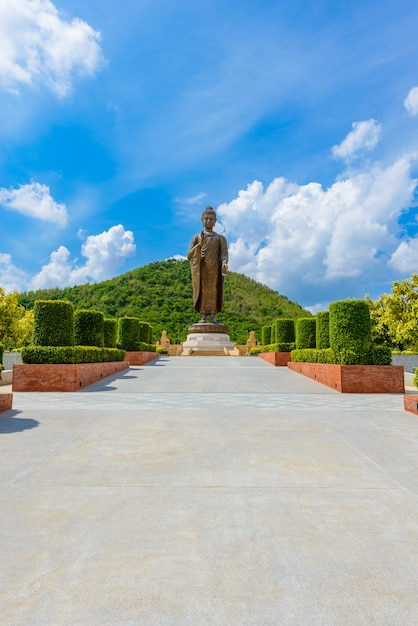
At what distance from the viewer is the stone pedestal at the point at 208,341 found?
95.0 ft

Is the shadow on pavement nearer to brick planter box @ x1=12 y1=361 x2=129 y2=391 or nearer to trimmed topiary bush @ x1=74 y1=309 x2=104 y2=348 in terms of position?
brick planter box @ x1=12 y1=361 x2=129 y2=391

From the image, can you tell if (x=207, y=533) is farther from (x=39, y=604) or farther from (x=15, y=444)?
(x=15, y=444)

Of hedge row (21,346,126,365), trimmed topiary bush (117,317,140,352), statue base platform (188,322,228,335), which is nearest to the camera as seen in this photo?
hedge row (21,346,126,365)

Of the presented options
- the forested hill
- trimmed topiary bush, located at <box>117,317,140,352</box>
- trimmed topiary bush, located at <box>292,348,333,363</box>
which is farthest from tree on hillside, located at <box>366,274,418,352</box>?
the forested hill

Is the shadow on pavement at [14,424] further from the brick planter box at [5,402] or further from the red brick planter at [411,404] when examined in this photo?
the red brick planter at [411,404]

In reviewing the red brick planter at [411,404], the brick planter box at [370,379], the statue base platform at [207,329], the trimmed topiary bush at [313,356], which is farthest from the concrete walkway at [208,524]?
the statue base platform at [207,329]

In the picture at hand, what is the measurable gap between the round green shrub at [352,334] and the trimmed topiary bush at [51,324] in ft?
23.9

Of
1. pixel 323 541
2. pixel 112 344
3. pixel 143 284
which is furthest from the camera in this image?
pixel 143 284

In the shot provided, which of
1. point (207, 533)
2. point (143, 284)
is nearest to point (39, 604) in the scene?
point (207, 533)

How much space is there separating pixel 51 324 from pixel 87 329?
2.90m

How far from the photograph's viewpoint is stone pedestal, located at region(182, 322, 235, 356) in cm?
2897

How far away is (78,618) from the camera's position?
5.94 ft

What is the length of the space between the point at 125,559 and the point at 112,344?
16967 millimetres

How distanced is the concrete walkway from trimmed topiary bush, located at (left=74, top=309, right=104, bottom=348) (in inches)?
327
